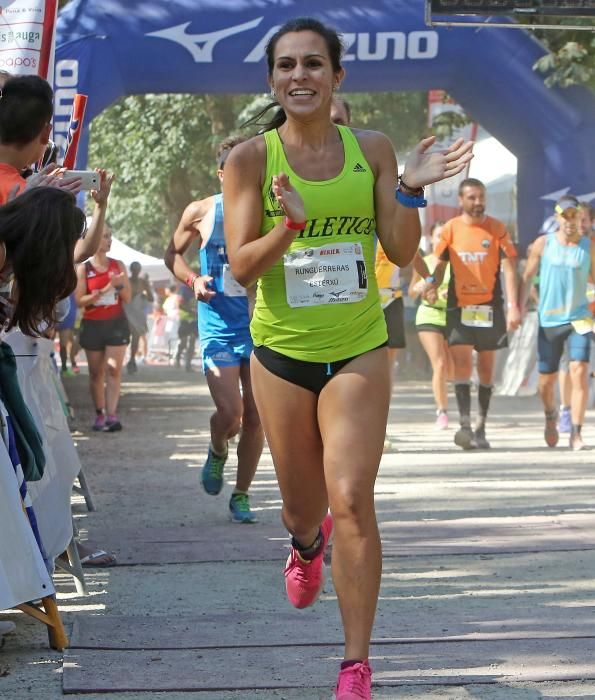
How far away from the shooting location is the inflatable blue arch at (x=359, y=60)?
1465cm

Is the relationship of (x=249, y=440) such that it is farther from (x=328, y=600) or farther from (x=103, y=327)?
(x=103, y=327)

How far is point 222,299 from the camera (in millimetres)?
8078

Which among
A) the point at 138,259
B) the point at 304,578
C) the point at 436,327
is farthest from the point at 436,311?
the point at 138,259

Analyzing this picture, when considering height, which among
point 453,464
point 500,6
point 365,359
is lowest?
point 453,464

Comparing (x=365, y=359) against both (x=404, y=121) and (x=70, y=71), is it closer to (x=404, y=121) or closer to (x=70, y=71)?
(x=70, y=71)

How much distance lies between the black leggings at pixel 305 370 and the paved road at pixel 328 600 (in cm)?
92

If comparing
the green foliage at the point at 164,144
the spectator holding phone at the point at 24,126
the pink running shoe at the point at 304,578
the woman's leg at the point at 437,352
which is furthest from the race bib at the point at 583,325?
the green foliage at the point at 164,144

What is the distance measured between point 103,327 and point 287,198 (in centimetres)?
1006

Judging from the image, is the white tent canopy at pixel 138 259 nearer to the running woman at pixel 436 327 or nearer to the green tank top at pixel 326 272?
the running woman at pixel 436 327

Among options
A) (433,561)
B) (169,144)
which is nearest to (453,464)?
(433,561)

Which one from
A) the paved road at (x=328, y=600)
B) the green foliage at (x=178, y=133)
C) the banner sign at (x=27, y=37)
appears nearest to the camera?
the paved road at (x=328, y=600)

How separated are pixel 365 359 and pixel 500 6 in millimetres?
6558

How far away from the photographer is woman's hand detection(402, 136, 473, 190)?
4.40 metres

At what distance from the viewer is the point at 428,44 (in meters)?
15.0
